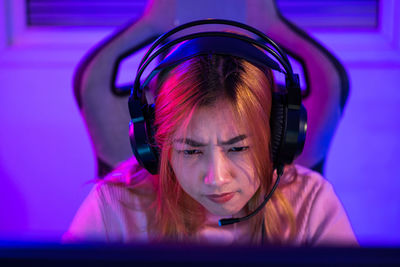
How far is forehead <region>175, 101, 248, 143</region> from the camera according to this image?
750 mm

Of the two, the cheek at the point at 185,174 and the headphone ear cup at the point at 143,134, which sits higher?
the headphone ear cup at the point at 143,134

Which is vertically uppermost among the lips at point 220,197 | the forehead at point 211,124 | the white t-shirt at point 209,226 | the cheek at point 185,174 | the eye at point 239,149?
the forehead at point 211,124

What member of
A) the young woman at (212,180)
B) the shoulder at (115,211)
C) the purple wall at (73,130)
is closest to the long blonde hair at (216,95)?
the young woman at (212,180)

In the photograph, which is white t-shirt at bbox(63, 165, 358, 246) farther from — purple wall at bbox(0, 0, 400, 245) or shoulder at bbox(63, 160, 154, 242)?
purple wall at bbox(0, 0, 400, 245)

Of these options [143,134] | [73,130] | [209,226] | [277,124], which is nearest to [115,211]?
[209,226]

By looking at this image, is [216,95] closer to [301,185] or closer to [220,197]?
[220,197]

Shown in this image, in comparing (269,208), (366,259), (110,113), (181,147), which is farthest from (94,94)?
(366,259)

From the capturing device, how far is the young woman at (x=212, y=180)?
2.47ft

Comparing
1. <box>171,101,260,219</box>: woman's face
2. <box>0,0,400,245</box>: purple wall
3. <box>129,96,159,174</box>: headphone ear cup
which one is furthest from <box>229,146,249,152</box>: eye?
<box>0,0,400,245</box>: purple wall

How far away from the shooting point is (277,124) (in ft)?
2.48

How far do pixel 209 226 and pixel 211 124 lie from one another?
0.31 m

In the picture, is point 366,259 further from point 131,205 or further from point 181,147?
point 131,205

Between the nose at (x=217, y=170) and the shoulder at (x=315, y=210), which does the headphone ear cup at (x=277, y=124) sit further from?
the shoulder at (x=315, y=210)

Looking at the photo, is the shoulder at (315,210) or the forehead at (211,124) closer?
the forehead at (211,124)
